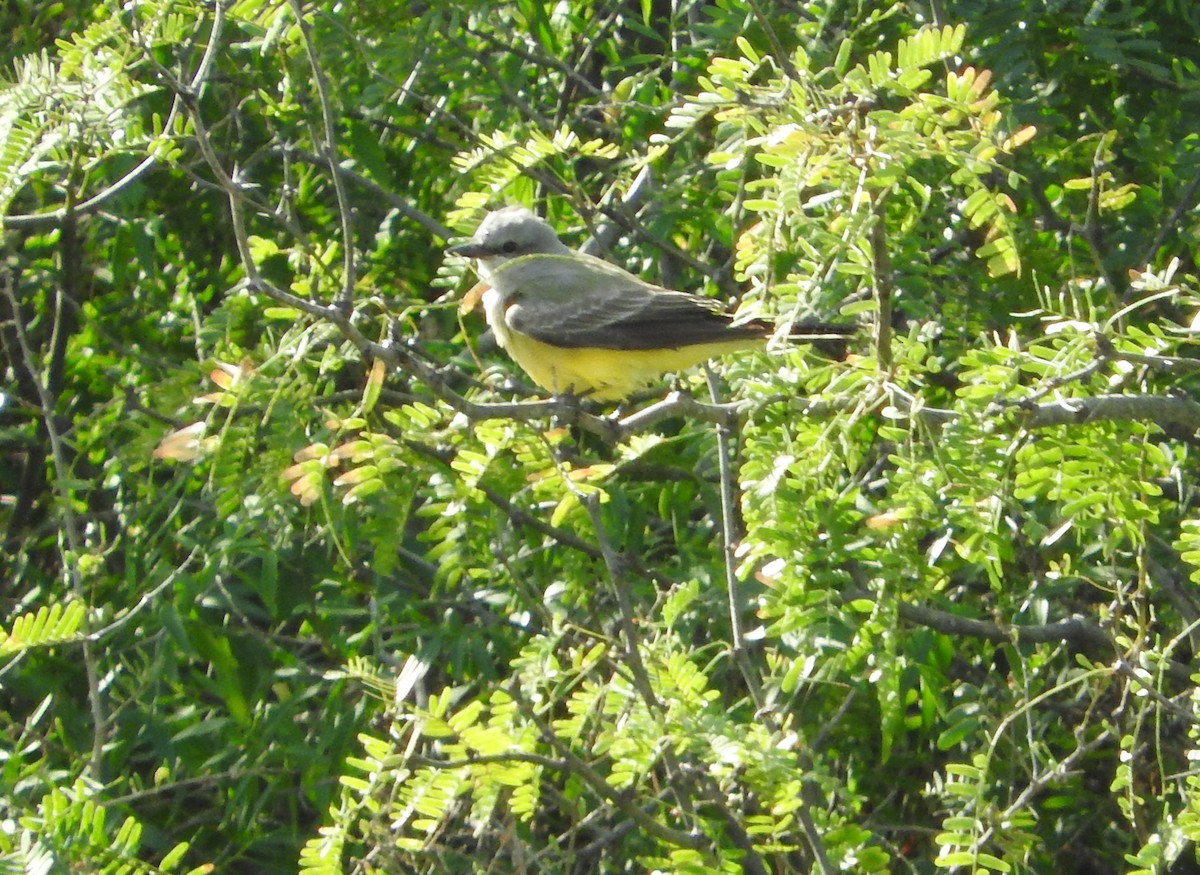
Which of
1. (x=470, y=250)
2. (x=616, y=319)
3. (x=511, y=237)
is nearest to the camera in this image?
(x=470, y=250)

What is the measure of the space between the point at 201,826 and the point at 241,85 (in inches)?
82.2

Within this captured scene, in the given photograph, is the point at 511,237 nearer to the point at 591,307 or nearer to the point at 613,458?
the point at 591,307

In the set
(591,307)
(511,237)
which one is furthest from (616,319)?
(511,237)

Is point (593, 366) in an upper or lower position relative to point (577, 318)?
lower

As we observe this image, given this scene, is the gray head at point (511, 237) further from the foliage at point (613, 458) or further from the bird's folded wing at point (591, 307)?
the foliage at point (613, 458)

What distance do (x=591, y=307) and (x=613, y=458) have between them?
535 millimetres

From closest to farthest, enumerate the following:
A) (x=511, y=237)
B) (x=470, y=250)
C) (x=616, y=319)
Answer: (x=470, y=250), (x=616, y=319), (x=511, y=237)

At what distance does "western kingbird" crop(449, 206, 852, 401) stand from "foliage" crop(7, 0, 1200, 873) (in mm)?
129

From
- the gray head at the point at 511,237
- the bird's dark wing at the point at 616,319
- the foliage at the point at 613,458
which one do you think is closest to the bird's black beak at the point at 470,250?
the gray head at the point at 511,237

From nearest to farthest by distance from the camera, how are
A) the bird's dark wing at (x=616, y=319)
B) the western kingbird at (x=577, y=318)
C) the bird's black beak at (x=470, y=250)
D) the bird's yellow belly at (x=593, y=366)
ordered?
the bird's black beak at (x=470, y=250) → the bird's dark wing at (x=616, y=319) → the western kingbird at (x=577, y=318) → the bird's yellow belly at (x=593, y=366)

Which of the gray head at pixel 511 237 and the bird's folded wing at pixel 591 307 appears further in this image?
the gray head at pixel 511 237

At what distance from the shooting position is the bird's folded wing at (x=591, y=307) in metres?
4.07

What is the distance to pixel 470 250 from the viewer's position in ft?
13.0

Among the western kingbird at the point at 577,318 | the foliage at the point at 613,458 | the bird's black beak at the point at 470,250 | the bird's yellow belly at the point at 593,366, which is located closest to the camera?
the foliage at the point at 613,458
